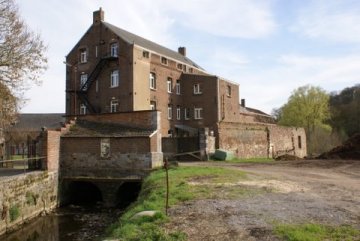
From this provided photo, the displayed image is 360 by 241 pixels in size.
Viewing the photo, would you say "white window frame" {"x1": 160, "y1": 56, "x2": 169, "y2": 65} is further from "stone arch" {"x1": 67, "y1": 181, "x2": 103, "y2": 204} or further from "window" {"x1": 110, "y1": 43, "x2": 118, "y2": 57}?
"stone arch" {"x1": 67, "y1": 181, "x2": 103, "y2": 204}

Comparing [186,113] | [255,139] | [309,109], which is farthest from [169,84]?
[309,109]

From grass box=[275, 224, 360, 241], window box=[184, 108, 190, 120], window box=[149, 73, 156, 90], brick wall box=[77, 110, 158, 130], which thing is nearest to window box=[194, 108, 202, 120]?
window box=[184, 108, 190, 120]

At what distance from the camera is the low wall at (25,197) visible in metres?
14.2

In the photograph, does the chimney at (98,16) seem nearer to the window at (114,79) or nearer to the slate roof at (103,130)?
the window at (114,79)

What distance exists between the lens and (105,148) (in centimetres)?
2103

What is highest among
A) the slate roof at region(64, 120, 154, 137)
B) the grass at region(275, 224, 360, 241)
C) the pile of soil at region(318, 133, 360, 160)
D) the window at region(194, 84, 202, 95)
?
the window at region(194, 84, 202, 95)

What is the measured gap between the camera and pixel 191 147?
30.2 m

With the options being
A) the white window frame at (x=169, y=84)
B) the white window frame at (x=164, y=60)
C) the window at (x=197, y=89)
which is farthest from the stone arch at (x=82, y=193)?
the window at (x=197, y=89)

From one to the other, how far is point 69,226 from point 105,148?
6.55 m

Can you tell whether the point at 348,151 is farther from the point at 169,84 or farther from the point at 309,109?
the point at 309,109

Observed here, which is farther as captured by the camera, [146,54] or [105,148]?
[146,54]

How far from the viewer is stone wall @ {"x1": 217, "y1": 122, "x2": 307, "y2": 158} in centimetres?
3225

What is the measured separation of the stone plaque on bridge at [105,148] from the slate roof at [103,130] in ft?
1.08

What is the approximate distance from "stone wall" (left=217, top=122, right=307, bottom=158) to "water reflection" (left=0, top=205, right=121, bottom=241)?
50.6 ft
